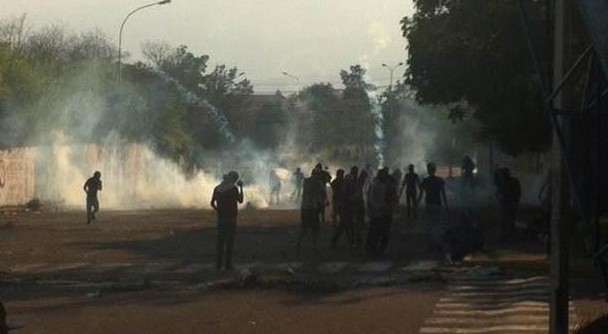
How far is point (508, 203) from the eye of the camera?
29750 millimetres

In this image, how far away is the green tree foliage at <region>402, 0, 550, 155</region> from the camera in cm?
3294

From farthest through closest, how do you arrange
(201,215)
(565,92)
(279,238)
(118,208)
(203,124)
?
(203,124) → (118,208) → (201,215) → (279,238) → (565,92)

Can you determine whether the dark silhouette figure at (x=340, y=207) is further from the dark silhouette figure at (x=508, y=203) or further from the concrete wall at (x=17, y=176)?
the concrete wall at (x=17, y=176)

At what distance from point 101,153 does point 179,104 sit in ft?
53.6

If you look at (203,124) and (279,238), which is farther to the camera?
(203,124)

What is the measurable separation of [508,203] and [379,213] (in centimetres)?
446

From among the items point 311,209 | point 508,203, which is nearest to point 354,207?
point 311,209

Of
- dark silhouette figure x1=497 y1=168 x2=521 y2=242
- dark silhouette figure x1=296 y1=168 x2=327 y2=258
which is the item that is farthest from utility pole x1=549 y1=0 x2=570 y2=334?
dark silhouette figure x1=497 y1=168 x2=521 y2=242

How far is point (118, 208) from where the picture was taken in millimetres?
57750

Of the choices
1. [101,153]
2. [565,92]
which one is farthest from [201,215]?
[565,92]

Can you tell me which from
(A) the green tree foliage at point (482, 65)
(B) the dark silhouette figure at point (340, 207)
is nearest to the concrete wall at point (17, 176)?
(A) the green tree foliage at point (482, 65)

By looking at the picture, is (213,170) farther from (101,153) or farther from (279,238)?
(279,238)

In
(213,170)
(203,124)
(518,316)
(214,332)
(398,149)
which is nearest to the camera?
(214,332)

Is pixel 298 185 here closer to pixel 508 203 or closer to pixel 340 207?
pixel 508 203
